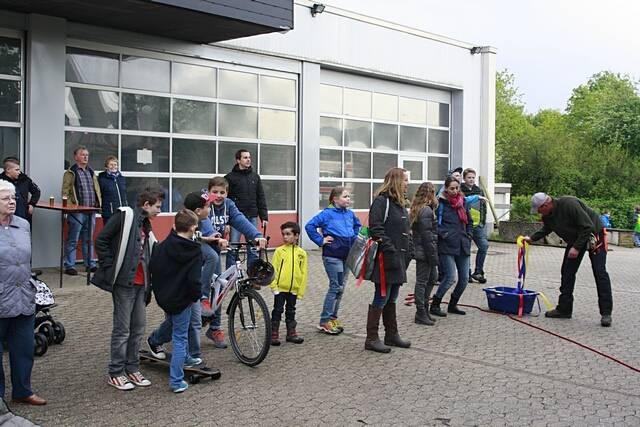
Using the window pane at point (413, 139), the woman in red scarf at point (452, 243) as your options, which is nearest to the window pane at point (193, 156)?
the woman in red scarf at point (452, 243)

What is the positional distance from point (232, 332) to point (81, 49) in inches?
306

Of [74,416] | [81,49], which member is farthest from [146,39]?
[74,416]

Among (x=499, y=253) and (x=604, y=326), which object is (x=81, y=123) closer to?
(x=604, y=326)

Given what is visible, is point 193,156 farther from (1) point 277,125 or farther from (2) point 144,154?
(1) point 277,125

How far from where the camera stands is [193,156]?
14781mm

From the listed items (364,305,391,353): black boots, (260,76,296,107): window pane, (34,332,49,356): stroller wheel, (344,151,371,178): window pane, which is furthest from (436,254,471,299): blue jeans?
(344,151,371,178): window pane

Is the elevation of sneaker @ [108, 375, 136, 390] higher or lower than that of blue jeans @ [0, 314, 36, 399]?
lower

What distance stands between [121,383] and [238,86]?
34.3 ft

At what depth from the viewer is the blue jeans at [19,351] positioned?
553 cm

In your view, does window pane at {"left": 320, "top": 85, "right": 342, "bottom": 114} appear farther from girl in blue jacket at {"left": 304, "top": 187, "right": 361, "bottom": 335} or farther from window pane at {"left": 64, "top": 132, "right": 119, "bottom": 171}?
girl in blue jacket at {"left": 304, "top": 187, "right": 361, "bottom": 335}

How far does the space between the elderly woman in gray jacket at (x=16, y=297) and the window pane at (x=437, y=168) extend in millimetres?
16465

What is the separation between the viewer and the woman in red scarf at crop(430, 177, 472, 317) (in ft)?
30.6

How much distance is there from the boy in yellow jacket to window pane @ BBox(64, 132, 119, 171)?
642 cm

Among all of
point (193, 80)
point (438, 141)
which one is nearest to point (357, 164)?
point (438, 141)
